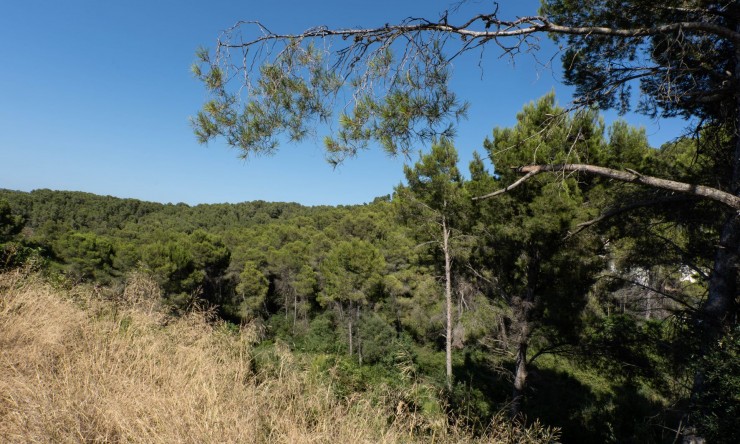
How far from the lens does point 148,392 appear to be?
226cm

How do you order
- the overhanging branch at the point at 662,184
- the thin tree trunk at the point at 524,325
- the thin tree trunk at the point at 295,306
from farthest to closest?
the thin tree trunk at the point at 295,306 < the thin tree trunk at the point at 524,325 < the overhanging branch at the point at 662,184

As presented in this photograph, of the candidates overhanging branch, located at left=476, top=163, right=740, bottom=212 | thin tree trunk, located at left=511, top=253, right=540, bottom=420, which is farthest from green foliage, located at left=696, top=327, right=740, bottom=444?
thin tree trunk, located at left=511, top=253, right=540, bottom=420

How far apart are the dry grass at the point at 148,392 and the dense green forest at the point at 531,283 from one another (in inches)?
31.0

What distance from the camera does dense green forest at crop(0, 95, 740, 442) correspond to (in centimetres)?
370

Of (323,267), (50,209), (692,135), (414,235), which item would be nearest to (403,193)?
(414,235)

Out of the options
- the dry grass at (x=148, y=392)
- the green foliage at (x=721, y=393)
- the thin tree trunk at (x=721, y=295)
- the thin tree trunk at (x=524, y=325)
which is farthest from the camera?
the thin tree trunk at (x=524, y=325)

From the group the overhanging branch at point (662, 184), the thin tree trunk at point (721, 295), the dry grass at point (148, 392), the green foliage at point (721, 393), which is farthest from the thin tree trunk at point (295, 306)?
the overhanging branch at point (662, 184)

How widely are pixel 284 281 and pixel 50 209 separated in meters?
34.8

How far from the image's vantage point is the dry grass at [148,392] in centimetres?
191

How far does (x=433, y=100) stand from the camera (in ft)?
7.55

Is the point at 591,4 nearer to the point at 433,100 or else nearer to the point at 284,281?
the point at 433,100

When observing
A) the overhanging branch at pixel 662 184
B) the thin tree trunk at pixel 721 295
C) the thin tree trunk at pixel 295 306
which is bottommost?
the thin tree trunk at pixel 295 306

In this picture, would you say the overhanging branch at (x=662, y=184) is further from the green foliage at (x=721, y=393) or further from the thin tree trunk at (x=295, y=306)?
the thin tree trunk at (x=295, y=306)

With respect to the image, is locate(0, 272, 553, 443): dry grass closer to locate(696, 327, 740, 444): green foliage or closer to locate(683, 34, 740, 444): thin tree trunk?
locate(696, 327, 740, 444): green foliage
